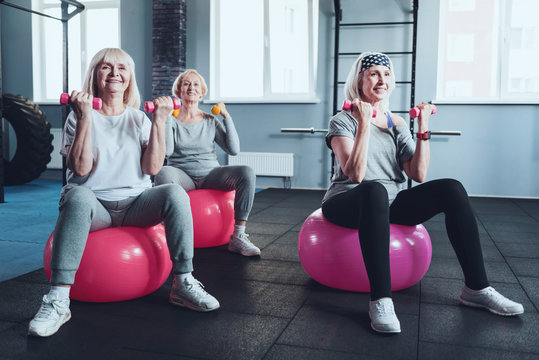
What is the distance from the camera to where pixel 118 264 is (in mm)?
1730

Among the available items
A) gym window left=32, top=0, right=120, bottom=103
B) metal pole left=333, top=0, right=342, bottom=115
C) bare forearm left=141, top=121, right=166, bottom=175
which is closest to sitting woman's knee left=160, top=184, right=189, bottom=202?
bare forearm left=141, top=121, right=166, bottom=175

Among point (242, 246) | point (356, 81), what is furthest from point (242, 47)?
point (356, 81)

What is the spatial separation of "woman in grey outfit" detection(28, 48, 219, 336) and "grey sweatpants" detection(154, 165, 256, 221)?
0.79 metres

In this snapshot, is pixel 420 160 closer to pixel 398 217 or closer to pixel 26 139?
pixel 398 217

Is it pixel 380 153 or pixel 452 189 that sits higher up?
pixel 380 153

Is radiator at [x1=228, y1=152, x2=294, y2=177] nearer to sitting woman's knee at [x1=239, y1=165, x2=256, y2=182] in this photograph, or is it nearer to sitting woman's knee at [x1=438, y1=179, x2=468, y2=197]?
sitting woman's knee at [x1=239, y1=165, x2=256, y2=182]

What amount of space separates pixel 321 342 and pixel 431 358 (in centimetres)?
32

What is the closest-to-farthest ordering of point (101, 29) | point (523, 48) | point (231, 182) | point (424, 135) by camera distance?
point (424, 135)
point (231, 182)
point (523, 48)
point (101, 29)

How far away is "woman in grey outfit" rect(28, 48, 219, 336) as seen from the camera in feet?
5.51

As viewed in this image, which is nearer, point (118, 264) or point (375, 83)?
point (118, 264)

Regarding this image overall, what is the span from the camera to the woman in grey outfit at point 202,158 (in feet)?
8.78

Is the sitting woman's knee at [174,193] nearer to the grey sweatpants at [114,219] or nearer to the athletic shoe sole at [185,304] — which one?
the grey sweatpants at [114,219]

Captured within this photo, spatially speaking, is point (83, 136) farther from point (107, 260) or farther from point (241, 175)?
point (241, 175)

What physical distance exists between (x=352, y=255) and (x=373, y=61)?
2.44ft
